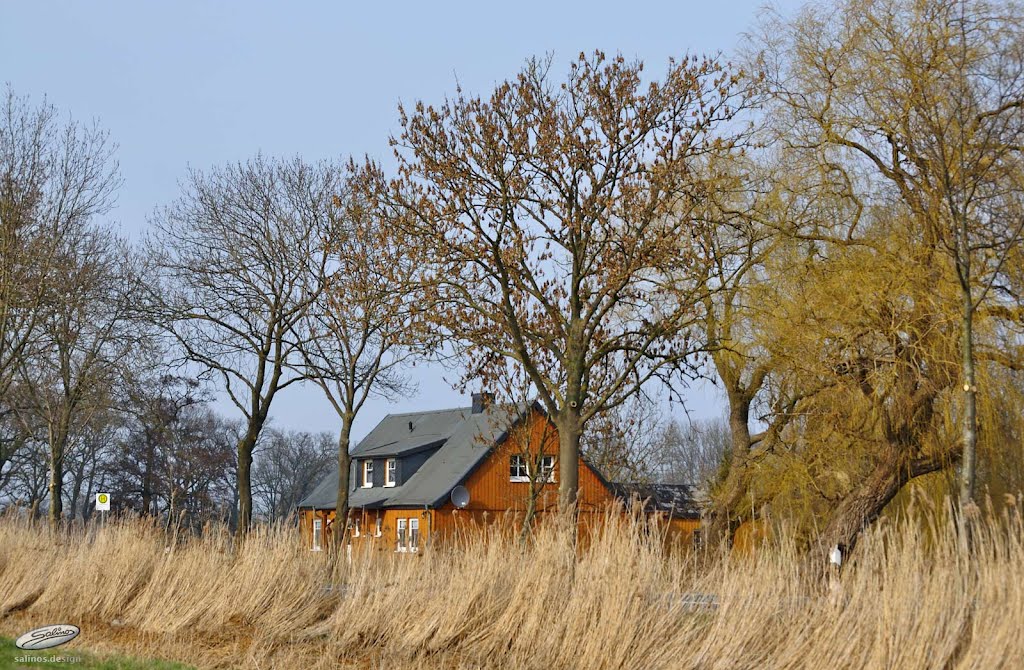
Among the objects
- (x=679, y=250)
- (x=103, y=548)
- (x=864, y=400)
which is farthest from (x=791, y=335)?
(x=103, y=548)

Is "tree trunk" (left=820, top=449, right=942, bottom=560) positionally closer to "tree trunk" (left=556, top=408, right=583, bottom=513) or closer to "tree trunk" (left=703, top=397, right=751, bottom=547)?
"tree trunk" (left=703, top=397, right=751, bottom=547)

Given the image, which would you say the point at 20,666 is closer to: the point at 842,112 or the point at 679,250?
the point at 679,250

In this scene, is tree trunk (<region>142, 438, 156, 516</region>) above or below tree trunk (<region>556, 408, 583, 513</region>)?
above

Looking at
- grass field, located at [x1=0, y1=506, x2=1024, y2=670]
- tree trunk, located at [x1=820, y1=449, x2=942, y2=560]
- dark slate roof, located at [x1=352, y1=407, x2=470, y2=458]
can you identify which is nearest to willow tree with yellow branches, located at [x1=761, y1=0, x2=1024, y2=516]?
tree trunk, located at [x1=820, y1=449, x2=942, y2=560]

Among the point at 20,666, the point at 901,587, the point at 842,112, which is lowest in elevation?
the point at 20,666

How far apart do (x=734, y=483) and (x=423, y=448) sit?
88.5 ft

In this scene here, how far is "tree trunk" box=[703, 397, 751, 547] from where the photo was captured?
22.4m

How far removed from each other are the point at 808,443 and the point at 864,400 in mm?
2510

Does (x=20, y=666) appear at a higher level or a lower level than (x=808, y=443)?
lower

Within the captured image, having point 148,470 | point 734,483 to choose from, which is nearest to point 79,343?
point 734,483

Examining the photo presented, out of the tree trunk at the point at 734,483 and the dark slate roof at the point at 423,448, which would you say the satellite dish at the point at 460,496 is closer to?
the dark slate roof at the point at 423,448

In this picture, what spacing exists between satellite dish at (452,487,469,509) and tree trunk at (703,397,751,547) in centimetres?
1794

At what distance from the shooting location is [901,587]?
7055mm

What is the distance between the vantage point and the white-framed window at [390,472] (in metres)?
48.2
